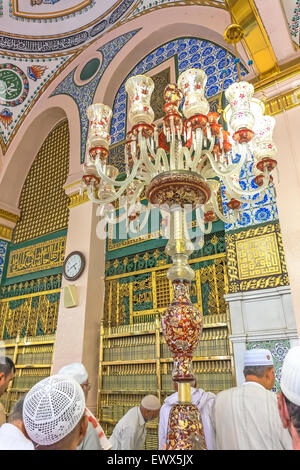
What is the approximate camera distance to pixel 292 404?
2.69 feet

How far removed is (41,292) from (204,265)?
2.44m

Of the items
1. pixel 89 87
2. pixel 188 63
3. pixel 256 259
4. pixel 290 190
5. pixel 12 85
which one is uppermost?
pixel 12 85

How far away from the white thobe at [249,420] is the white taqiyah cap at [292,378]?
2.03ft

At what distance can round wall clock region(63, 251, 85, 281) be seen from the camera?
13.1 ft

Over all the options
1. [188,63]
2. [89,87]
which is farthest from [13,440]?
[89,87]

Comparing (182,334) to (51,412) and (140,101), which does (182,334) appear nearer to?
(51,412)

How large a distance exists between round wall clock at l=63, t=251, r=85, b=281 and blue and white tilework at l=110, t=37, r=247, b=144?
5.43 ft

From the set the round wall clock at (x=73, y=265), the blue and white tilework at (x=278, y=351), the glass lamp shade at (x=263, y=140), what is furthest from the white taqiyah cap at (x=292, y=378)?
the round wall clock at (x=73, y=265)

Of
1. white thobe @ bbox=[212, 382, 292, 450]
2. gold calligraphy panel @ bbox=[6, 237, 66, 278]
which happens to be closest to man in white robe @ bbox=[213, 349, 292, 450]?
white thobe @ bbox=[212, 382, 292, 450]

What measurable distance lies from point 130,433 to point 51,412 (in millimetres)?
1493

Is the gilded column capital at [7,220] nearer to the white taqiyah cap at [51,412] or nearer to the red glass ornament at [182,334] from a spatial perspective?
the red glass ornament at [182,334]

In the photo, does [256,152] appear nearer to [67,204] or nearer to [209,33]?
[209,33]

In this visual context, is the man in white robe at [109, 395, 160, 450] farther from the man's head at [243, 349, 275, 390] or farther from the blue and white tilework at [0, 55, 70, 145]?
the blue and white tilework at [0, 55, 70, 145]

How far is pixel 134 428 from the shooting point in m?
2.20
